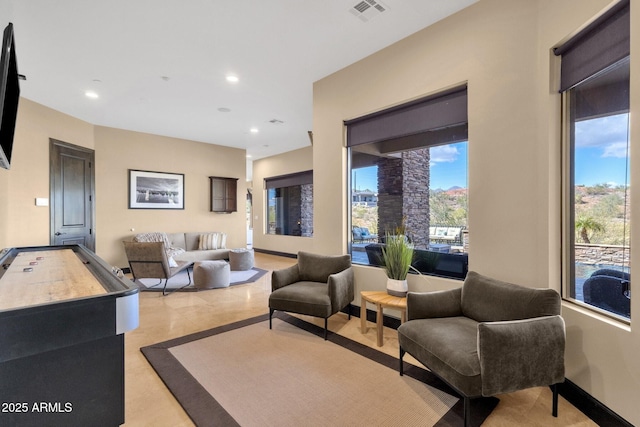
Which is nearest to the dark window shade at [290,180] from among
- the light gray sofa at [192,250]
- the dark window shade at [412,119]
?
the light gray sofa at [192,250]

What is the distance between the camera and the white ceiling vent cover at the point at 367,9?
2.66 meters

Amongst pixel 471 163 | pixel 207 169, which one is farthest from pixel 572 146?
pixel 207 169

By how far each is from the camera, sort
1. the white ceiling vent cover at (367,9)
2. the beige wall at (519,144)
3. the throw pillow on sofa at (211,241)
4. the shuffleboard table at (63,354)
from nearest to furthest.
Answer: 1. the shuffleboard table at (63,354)
2. the beige wall at (519,144)
3. the white ceiling vent cover at (367,9)
4. the throw pillow on sofa at (211,241)

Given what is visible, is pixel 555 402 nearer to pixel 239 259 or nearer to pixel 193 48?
pixel 193 48

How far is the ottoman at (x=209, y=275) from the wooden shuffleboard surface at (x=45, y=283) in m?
2.55

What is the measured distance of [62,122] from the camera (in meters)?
5.36

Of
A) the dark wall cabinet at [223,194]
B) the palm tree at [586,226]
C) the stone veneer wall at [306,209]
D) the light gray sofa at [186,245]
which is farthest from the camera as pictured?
the stone veneer wall at [306,209]

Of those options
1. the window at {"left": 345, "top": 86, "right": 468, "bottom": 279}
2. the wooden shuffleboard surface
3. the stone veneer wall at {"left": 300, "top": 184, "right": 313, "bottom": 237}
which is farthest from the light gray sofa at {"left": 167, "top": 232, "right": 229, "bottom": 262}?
the window at {"left": 345, "top": 86, "right": 468, "bottom": 279}

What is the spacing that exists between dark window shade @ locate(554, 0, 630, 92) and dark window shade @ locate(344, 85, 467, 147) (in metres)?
0.78

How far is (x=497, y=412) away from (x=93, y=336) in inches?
93.1

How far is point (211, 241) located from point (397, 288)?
541 centimetres

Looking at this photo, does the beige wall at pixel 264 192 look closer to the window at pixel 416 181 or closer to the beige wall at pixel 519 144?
the window at pixel 416 181

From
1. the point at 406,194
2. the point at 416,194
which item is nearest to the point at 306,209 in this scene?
the point at 406,194

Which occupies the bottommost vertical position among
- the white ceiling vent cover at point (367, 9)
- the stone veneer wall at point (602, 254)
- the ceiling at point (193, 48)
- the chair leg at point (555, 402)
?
the chair leg at point (555, 402)
